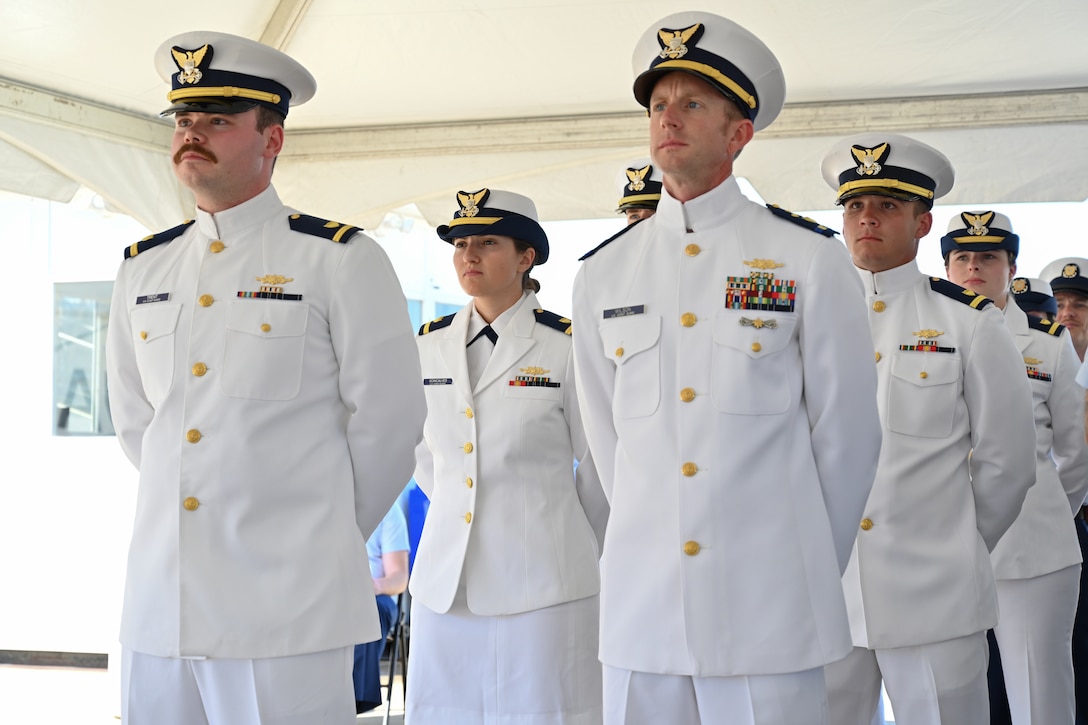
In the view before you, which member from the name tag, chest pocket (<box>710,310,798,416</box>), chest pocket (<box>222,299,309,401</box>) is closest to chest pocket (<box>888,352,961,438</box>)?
chest pocket (<box>710,310,798,416</box>)

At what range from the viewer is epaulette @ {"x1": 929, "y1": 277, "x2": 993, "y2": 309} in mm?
3238

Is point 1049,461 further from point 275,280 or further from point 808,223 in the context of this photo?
point 275,280

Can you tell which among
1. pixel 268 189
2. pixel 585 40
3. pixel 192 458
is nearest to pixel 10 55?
pixel 585 40

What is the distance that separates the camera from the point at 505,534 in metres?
3.49

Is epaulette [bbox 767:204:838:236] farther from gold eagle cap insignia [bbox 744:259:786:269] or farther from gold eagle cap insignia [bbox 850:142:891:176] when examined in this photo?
gold eagle cap insignia [bbox 850:142:891:176]

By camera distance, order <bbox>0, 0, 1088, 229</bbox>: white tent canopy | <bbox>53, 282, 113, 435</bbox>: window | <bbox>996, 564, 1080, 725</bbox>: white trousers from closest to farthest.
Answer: <bbox>996, 564, 1080, 725</bbox>: white trousers → <bbox>0, 0, 1088, 229</bbox>: white tent canopy → <bbox>53, 282, 113, 435</bbox>: window

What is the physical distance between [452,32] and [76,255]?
507 centimetres

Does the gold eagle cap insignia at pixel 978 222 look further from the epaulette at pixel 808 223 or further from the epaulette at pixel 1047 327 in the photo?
the epaulette at pixel 808 223

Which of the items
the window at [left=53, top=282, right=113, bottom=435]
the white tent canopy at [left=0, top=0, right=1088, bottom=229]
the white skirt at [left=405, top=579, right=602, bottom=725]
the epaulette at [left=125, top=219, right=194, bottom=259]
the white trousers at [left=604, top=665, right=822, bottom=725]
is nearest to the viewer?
the white trousers at [left=604, top=665, right=822, bottom=725]

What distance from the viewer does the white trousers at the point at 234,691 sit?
2.33m

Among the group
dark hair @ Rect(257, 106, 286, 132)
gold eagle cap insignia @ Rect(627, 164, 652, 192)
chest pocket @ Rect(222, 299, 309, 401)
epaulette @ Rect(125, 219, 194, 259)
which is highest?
gold eagle cap insignia @ Rect(627, 164, 652, 192)

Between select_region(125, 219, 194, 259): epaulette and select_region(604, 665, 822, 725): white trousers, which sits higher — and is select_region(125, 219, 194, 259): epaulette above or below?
above

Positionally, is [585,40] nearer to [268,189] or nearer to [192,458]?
[268,189]

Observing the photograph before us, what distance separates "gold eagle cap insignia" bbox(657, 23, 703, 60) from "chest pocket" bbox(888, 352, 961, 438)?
4.03 feet
